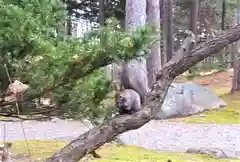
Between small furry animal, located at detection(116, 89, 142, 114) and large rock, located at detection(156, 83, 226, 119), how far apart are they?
839cm

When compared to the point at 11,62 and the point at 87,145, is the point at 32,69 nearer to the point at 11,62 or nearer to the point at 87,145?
the point at 11,62

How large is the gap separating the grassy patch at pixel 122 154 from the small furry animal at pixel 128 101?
311cm

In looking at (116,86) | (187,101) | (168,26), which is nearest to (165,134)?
(187,101)

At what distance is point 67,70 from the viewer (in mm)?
2781

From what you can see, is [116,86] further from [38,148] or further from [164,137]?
[164,137]

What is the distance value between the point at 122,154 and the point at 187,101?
592 cm

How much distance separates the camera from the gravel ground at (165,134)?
308 inches

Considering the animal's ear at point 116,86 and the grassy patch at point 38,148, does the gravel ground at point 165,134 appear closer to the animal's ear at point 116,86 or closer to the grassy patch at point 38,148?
the grassy patch at point 38,148

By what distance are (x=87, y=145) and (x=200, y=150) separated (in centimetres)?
449

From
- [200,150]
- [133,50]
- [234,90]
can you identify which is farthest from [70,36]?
[234,90]

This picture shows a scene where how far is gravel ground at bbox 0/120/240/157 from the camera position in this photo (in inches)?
308

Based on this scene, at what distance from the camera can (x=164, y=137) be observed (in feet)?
28.4

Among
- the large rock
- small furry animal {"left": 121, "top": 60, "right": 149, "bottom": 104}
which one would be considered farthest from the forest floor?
small furry animal {"left": 121, "top": 60, "right": 149, "bottom": 104}

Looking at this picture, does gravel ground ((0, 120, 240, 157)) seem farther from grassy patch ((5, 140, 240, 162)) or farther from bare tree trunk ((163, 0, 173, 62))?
bare tree trunk ((163, 0, 173, 62))
